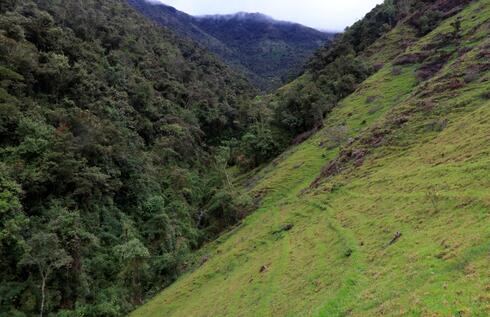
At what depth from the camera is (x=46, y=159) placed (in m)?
Answer: 57.2

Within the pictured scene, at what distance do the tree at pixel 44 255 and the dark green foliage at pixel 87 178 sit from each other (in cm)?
12

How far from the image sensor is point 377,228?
123 feet

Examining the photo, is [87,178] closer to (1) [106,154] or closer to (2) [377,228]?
(1) [106,154]

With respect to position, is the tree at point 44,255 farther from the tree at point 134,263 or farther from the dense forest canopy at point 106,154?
the tree at point 134,263

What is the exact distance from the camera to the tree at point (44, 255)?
149 feet

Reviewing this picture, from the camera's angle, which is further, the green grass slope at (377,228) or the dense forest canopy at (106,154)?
the dense forest canopy at (106,154)

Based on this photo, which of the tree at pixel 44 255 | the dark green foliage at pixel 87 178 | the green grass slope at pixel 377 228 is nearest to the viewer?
the green grass slope at pixel 377 228

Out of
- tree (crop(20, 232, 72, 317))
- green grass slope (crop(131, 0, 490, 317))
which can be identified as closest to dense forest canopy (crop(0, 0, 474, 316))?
tree (crop(20, 232, 72, 317))

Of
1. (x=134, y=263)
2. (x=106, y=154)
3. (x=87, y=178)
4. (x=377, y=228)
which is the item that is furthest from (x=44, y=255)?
(x=377, y=228)

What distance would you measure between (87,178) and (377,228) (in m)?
44.8

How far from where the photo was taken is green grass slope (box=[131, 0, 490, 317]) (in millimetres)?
22530

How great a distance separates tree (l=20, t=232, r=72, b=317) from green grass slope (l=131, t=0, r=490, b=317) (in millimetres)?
13261

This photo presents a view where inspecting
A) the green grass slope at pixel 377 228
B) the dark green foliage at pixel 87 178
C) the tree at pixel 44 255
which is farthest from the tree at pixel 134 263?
the tree at pixel 44 255

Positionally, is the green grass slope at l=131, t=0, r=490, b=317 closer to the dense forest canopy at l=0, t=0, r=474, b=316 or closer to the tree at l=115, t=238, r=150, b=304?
the tree at l=115, t=238, r=150, b=304
